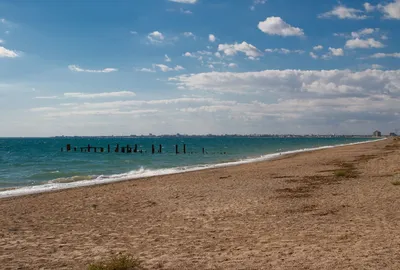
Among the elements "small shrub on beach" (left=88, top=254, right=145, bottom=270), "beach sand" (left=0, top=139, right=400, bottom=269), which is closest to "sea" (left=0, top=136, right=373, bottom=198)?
"beach sand" (left=0, top=139, right=400, bottom=269)

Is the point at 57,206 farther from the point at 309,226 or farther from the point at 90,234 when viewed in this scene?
the point at 309,226

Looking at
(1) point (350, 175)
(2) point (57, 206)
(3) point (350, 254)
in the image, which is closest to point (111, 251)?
(3) point (350, 254)

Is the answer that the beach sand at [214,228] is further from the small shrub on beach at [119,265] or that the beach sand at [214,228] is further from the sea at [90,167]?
the sea at [90,167]

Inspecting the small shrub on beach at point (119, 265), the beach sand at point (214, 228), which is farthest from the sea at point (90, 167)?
the small shrub on beach at point (119, 265)

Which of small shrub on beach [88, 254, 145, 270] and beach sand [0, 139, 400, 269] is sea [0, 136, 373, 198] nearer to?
beach sand [0, 139, 400, 269]

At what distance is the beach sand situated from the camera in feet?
25.9

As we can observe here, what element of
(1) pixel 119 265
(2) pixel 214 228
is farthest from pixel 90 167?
(1) pixel 119 265

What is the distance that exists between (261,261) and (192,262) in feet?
4.33

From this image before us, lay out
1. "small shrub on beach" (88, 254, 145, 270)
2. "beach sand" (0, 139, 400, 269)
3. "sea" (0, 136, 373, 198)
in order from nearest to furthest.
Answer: "small shrub on beach" (88, 254, 145, 270) < "beach sand" (0, 139, 400, 269) < "sea" (0, 136, 373, 198)

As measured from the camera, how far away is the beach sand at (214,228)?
7.89 m

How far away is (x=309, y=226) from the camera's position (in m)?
10.6

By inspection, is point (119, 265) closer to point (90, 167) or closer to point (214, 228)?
point (214, 228)

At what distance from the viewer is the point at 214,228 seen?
1078cm

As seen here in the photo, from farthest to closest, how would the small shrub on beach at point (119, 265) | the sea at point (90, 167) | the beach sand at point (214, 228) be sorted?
1. the sea at point (90, 167)
2. the beach sand at point (214, 228)
3. the small shrub on beach at point (119, 265)
